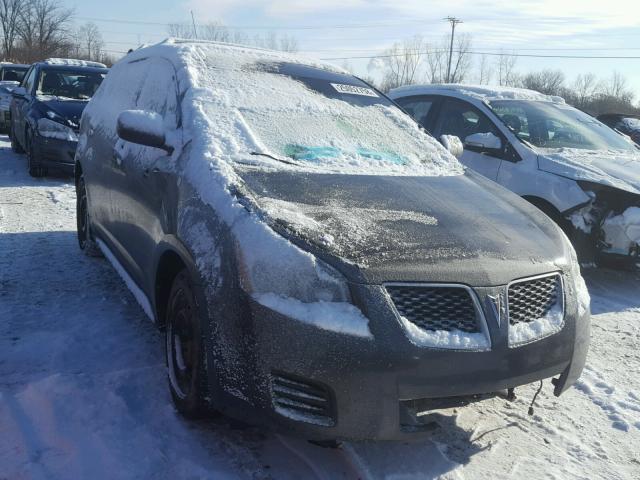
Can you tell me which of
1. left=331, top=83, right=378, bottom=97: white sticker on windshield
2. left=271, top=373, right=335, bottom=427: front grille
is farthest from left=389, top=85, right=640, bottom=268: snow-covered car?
left=271, top=373, right=335, bottom=427: front grille

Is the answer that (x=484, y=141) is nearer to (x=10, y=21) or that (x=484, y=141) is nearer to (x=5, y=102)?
(x=5, y=102)

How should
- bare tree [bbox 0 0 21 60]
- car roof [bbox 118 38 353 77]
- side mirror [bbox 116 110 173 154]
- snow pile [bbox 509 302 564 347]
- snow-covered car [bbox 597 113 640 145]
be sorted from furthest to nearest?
bare tree [bbox 0 0 21 60], snow-covered car [bbox 597 113 640 145], car roof [bbox 118 38 353 77], side mirror [bbox 116 110 173 154], snow pile [bbox 509 302 564 347]

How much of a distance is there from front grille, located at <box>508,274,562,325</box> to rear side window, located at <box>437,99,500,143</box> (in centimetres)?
376

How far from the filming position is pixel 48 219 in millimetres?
6715

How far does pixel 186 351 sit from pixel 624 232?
3995 millimetres

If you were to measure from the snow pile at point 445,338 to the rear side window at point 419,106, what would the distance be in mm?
4934

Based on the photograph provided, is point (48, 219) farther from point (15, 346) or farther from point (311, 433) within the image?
point (311, 433)

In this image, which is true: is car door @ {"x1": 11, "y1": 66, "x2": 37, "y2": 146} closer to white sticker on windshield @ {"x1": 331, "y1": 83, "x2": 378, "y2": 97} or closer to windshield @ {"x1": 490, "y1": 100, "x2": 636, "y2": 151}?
white sticker on windshield @ {"x1": 331, "y1": 83, "x2": 378, "y2": 97}

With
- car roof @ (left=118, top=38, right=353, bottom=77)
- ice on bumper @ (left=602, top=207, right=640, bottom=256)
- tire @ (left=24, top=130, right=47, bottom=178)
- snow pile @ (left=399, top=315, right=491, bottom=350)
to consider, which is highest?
car roof @ (left=118, top=38, right=353, bottom=77)

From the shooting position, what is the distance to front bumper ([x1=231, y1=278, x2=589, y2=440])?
2.16 meters

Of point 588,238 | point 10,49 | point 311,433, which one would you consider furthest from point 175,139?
point 10,49

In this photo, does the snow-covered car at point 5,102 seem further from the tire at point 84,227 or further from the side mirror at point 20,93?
the tire at point 84,227

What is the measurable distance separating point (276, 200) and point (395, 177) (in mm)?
905

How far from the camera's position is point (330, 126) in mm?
3564
